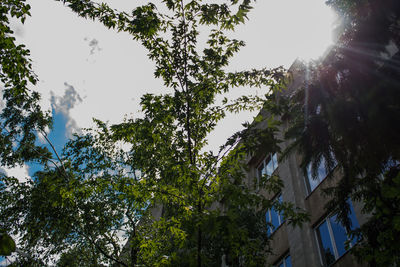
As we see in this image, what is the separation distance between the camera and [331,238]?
1057 centimetres

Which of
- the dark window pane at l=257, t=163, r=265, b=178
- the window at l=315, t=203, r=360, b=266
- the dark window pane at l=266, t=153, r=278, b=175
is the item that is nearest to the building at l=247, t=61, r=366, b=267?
the window at l=315, t=203, r=360, b=266

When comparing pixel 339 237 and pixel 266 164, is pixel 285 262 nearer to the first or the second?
pixel 339 237

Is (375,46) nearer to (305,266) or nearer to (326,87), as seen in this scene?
(326,87)

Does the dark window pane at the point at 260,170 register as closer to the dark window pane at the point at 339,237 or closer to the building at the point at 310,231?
the building at the point at 310,231

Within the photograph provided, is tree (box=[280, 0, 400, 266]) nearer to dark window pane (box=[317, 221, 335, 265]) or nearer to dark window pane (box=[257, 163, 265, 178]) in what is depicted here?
dark window pane (box=[317, 221, 335, 265])

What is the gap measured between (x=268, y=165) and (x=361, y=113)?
15.5 metres

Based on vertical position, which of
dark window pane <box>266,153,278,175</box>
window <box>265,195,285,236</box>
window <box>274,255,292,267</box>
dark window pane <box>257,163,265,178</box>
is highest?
dark window pane <box>257,163,265,178</box>

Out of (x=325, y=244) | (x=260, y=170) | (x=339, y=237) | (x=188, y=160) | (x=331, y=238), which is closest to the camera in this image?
(x=188, y=160)

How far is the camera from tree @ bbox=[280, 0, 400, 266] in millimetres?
3350

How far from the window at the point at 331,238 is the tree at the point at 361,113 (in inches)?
210

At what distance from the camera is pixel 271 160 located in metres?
18.4

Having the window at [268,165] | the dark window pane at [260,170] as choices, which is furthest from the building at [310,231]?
the dark window pane at [260,170]

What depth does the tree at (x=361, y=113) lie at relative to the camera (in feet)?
11.0

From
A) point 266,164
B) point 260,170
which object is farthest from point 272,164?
point 260,170
